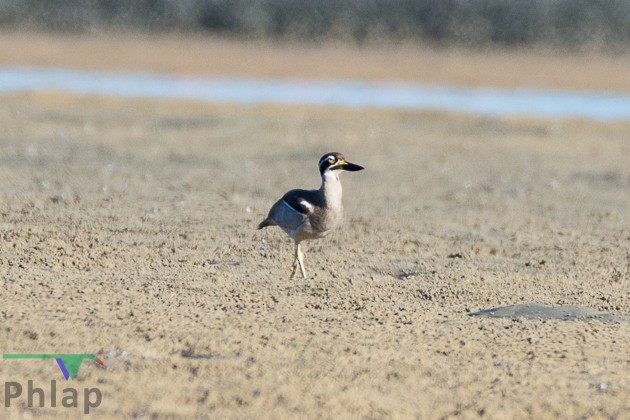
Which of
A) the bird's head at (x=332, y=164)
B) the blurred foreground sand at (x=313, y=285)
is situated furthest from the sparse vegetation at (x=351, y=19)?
the bird's head at (x=332, y=164)

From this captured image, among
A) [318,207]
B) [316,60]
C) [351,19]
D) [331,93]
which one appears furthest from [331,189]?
[351,19]

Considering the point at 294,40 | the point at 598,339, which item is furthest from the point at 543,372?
the point at 294,40

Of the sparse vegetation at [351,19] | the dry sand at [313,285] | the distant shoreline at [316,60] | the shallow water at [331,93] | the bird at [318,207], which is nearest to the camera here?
the dry sand at [313,285]

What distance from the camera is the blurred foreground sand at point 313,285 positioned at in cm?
604

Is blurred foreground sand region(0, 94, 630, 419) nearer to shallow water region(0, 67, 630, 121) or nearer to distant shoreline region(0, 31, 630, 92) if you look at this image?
shallow water region(0, 67, 630, 121)

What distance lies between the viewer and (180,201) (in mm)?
11336

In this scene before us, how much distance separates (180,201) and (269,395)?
222 inches

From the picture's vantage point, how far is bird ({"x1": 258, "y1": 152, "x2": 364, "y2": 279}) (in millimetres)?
7945

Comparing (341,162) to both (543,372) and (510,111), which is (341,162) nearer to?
(543,372)

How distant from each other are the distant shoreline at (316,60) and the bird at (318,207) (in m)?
22.7

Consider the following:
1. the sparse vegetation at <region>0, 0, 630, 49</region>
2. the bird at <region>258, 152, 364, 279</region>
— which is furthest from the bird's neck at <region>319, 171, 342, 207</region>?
the sparse vegetation at <region>0, 0, 630, 49</region>

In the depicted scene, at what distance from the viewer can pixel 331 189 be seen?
7.98m

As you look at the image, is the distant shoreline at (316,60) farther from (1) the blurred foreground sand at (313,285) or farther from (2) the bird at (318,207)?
(2) the bird at (318,207)

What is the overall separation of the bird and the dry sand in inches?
17.1
